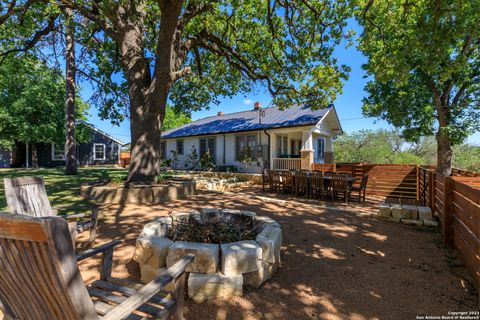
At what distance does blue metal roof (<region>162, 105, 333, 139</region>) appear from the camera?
1410 centimetres

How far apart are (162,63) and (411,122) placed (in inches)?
559

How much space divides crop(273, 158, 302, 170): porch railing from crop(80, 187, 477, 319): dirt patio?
7.88 meters

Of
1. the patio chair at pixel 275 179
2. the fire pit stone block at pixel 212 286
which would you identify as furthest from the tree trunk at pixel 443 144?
the fire pit stone block at pixel 212 286

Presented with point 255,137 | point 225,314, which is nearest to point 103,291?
point 225,314

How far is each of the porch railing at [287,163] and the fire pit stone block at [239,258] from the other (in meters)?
11.1

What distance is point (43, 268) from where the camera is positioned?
1275 mm

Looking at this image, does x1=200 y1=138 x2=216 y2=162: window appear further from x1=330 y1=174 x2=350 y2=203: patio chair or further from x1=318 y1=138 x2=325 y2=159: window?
x1=330 y1=174 x2=350 y2=203: patio chair

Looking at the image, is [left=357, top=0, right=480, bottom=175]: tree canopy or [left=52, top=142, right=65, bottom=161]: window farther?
[left=52, top=142, right=65, bottom=161]: window

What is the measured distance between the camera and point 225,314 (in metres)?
2.39

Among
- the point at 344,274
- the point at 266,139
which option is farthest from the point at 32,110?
the point at 344,274

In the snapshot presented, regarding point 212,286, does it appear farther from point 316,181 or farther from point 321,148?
point 321,148

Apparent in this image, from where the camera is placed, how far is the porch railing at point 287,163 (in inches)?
536

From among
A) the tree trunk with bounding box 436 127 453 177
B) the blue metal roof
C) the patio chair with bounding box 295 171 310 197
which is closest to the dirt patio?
the patio chair with bounding box 295 171 310 197

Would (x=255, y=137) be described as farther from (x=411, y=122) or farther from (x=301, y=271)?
(x=301, y=271)
